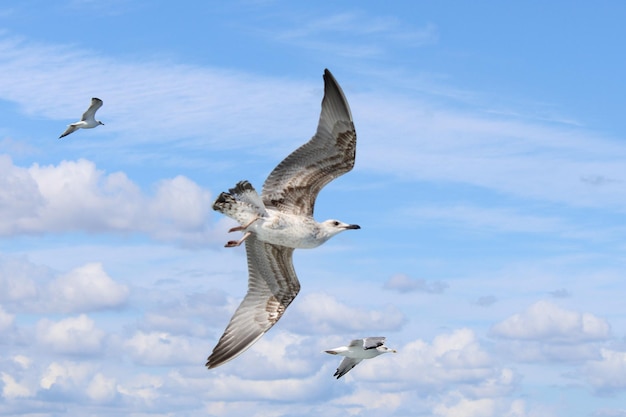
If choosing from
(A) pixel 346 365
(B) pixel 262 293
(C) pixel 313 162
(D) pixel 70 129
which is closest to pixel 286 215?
(C) pixel 313 162

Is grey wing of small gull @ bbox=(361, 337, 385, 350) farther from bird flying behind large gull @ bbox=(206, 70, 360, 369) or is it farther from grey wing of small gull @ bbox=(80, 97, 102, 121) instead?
grey wing of small gull @ bbox=(80, 97, 102, 121)

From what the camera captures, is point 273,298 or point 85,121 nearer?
point 273,298

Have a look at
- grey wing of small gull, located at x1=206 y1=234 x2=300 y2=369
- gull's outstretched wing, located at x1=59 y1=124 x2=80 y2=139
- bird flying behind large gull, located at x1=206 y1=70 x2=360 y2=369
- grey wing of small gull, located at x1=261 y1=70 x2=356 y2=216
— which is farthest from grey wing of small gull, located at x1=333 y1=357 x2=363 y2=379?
gull's outstretched wing, located at x1=59 y1=124 x2=80 y2=139

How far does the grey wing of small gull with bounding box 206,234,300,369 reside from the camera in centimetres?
2762

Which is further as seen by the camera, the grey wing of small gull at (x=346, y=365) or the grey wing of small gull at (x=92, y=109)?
the grey wing of small gull at (x=92, y=109)

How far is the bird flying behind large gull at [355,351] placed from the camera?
101 feet

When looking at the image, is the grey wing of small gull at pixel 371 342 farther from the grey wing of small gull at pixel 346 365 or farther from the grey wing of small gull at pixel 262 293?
the grey wing of small gull at pixel 262 293

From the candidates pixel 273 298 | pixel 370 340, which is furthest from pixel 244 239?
pixel 370 340

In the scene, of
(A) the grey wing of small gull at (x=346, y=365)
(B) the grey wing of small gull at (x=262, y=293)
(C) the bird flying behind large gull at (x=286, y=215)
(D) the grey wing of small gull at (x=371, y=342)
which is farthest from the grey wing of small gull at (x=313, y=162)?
(A) the grey wing of small gull at (x=346, y=365)

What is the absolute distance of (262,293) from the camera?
28281 millimetres

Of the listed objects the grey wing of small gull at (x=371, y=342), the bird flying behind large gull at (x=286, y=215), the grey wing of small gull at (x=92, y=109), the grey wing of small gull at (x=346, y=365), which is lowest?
the grey wing of small gull at (x=346, y=365)

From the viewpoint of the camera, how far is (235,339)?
90.2 ft

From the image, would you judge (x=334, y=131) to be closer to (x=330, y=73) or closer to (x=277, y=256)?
(x=330, y=73)

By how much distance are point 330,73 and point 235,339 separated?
307 inches
